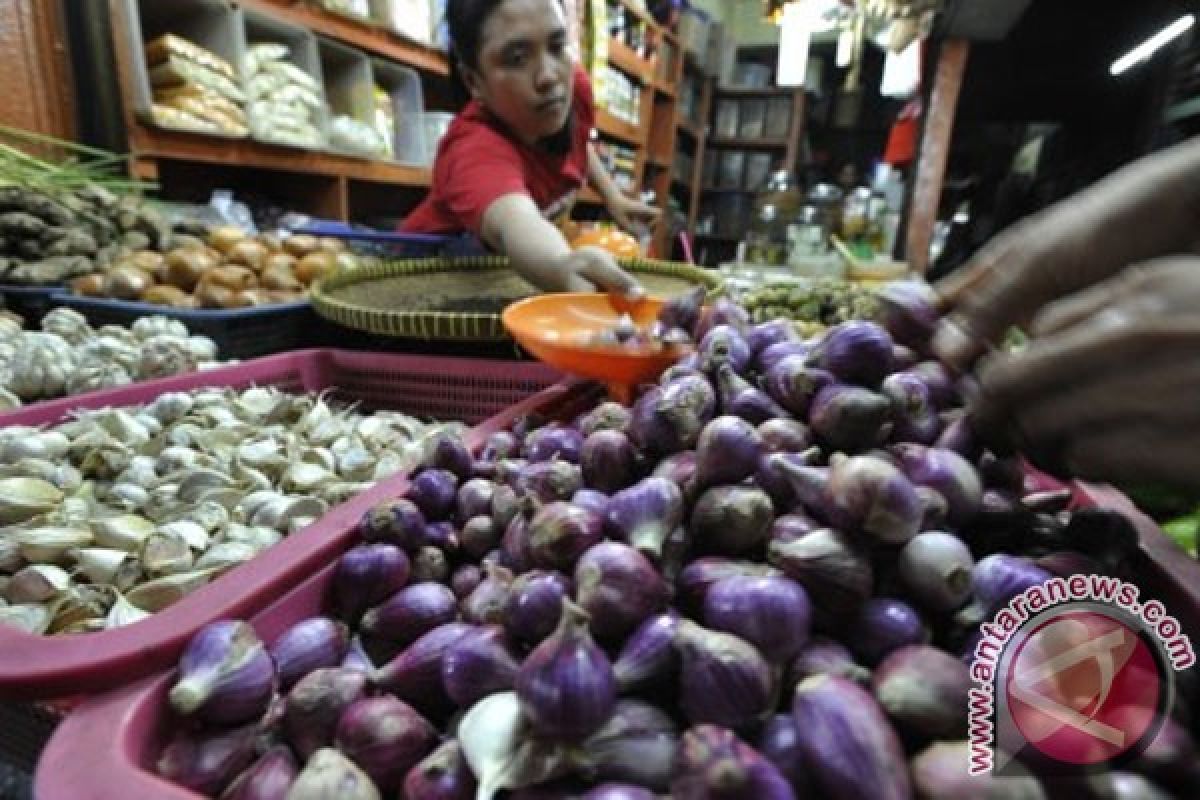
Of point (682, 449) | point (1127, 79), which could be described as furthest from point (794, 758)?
point (1127, 79)

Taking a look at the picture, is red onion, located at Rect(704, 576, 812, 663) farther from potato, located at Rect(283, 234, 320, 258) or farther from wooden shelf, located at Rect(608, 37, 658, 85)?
wooden shelf, located at Rect(608, 37, 658, 85)

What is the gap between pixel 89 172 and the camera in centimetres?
160

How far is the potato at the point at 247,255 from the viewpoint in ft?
4.56

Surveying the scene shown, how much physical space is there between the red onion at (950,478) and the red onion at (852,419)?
0.03 metres

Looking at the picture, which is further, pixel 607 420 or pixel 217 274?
pixel 217 274

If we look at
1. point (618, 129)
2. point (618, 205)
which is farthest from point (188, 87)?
point (618, 129)

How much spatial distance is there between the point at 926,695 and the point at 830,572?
7 cm

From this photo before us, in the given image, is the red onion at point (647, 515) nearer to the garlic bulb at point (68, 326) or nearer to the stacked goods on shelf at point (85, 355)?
the stacked goods on shelf at point (85, 355)

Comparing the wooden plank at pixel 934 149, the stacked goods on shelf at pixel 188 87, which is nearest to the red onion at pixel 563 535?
the stacked goods on shelf at pixel 188 87

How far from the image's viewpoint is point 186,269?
1.30 meters

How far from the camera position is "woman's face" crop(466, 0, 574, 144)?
1406 mm

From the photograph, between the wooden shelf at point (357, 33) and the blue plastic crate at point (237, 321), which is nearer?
the blue plastic crate at point (237, 321)

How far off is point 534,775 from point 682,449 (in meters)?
0.24

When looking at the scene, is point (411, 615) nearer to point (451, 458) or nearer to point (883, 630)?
point (451, 458)
